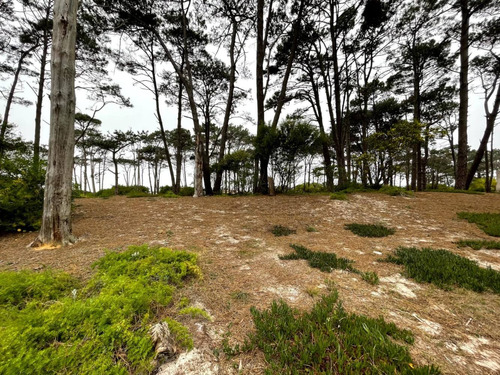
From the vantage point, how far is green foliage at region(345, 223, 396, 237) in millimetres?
3955

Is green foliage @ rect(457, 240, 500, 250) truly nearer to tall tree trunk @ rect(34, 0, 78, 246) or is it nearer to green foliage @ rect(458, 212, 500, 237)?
green foliage @ rect(458, 212, 500, 237)

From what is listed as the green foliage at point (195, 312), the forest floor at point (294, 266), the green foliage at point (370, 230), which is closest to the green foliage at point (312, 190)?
the forest floor at point (294, 266)

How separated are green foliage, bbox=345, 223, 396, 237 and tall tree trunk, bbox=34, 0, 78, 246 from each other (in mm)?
5674

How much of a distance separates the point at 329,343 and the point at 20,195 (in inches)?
236

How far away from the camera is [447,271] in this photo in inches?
88.4

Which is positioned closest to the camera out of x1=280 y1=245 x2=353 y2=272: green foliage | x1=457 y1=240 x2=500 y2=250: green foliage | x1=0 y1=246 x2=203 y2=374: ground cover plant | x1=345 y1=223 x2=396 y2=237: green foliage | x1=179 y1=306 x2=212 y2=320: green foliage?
x1=0 y1=246 x2=203 y2=374: ground cover plant

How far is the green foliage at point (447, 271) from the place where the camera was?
6.72 feet

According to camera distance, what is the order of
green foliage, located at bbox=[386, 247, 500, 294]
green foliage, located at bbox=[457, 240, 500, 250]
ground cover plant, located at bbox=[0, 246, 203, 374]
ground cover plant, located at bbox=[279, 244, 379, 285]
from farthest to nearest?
green foliage, located at bbox=[457, 240, 500, 250]
ground cover plant, located at bbox=[279, 244, 379, 285]
green foliage, located at bbox=[386, 247, 500, 294]
ground cover plant, located at bbox=[0, 246, 203, 374]

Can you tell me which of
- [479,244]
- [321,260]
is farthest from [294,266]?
[479,244]

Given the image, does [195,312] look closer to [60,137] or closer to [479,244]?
[60,137]

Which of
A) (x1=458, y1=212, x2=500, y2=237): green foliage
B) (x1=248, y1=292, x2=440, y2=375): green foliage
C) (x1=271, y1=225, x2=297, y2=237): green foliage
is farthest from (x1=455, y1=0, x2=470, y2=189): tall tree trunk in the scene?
(x1=248, y1=292, x2=440, y2=375): green foliage

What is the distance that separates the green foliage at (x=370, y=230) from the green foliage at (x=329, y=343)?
2.98 metres

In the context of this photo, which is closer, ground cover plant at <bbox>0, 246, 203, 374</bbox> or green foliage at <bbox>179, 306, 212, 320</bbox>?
ground cover plant at <bbox>0, 246, 203, 374</bbox>

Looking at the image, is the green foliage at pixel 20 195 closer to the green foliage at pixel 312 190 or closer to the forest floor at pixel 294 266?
the forest floor at pixel 294 266
